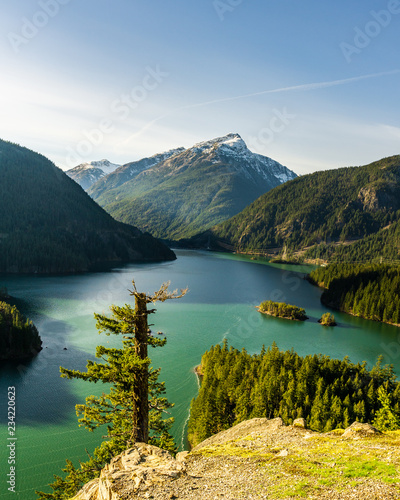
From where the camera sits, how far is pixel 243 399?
152ft

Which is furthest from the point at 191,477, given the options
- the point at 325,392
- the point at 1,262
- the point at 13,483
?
the point at 1,262

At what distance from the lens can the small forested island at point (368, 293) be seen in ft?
384

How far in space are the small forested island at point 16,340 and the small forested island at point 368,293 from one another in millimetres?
104199

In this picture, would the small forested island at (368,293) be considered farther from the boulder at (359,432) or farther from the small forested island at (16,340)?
the boulder at (359,432)

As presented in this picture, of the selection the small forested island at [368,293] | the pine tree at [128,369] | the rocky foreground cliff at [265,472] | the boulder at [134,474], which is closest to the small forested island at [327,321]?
the small forested island at [368,293]

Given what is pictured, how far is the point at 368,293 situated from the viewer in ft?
422

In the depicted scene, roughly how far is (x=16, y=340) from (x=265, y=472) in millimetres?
64985

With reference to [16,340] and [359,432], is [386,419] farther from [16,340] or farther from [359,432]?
[16,340]

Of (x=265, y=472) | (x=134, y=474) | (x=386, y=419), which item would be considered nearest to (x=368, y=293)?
(x=386, y=419)

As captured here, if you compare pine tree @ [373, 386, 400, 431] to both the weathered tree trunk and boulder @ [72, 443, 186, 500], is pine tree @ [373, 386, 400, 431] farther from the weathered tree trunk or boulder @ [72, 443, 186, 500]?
boulder @ [72, 443, 186, 500]

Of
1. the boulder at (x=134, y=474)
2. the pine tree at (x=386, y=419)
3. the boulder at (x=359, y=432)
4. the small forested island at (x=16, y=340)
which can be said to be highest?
the boulder at (x=359, y=432)

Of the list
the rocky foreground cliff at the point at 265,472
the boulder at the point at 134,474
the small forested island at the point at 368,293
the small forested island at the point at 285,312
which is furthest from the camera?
the small forested island at the point at 368,293

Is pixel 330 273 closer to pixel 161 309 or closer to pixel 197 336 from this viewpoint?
pixel 161 309

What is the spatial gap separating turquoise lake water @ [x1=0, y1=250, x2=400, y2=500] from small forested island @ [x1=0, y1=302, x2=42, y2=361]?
2.77m
